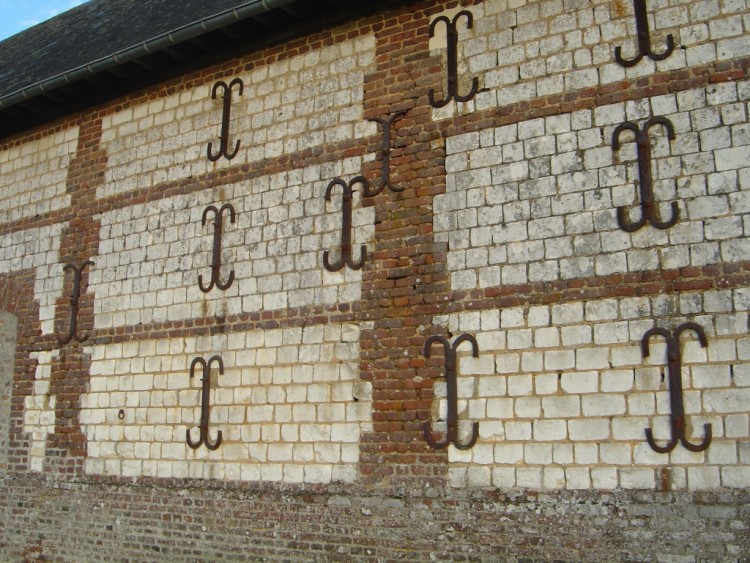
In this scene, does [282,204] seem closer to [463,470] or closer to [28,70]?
[463,470]

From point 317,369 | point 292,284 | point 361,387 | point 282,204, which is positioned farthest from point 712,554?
point 282,204

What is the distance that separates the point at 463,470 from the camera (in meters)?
6.01

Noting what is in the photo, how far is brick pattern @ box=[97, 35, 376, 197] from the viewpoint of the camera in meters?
7.29

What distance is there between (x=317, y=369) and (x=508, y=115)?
8.25 ft

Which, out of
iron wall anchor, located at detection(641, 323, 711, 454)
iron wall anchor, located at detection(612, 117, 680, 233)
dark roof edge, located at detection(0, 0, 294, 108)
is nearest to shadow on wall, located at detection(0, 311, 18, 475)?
dark roof edge, located at detection(0, 0, 294, 108)

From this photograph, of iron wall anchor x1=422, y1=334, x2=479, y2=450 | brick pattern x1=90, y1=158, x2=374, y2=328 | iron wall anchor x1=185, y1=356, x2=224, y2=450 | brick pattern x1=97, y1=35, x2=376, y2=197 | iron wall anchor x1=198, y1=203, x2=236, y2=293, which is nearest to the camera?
iron wall anchor x1=422, y1=334, x2=479, y2=450

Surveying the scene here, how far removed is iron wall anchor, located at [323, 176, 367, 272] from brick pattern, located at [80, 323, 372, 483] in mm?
512

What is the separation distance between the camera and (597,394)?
5.57 m

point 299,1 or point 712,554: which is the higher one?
point 299,1

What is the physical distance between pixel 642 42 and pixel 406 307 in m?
2.55

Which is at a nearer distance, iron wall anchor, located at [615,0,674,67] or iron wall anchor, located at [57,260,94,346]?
iron wall anchor, located at [615,0,674,67]

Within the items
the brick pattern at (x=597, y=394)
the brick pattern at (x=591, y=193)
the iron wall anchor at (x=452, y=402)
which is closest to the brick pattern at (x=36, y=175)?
the brick pattern at (x=591, y=193)

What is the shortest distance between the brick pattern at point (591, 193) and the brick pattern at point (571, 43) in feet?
0.84

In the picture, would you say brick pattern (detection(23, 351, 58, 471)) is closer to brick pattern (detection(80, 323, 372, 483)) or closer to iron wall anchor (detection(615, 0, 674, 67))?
brick pattern (detection(80, 323, 372, 483))
